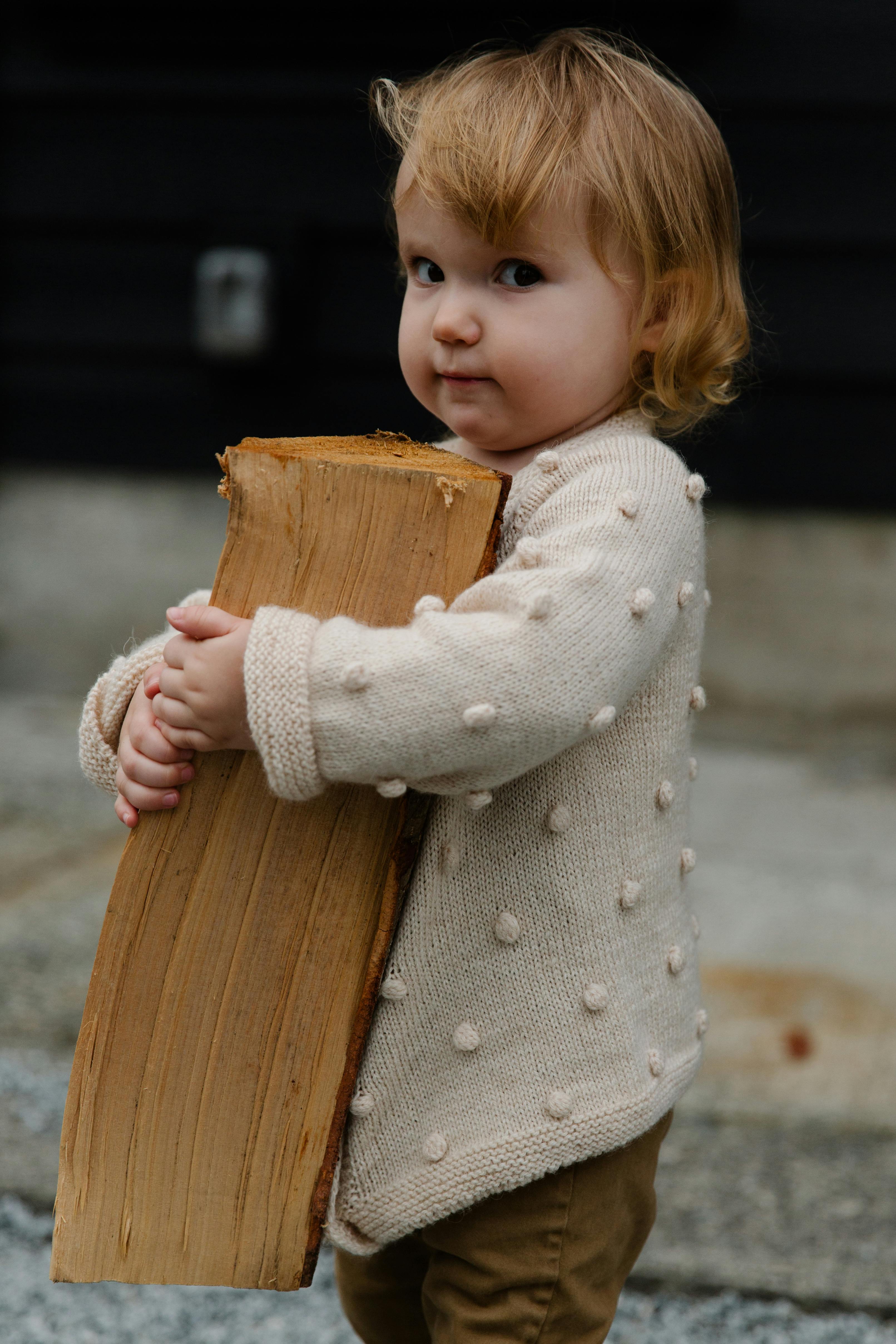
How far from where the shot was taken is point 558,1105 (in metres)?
1.14

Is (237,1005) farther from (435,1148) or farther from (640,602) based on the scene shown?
(640,602)

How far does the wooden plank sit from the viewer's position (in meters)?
1.12

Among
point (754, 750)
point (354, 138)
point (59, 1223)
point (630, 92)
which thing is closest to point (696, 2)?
point (354, 138)

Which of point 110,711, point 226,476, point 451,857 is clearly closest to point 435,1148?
point 451,857

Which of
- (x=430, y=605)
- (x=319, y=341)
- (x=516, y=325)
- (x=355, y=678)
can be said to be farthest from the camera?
(x=319, y=341)

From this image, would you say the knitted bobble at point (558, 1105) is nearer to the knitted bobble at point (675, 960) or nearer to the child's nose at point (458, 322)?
the knitted bobble at point (675, 960)

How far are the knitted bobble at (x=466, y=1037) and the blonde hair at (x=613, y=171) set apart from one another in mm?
645

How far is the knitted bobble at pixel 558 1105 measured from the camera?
114cm

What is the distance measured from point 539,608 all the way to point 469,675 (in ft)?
0.26

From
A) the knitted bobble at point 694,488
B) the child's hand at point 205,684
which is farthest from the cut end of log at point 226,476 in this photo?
the knitted bobble at point 694,488

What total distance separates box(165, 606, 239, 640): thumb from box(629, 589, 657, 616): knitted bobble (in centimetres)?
34

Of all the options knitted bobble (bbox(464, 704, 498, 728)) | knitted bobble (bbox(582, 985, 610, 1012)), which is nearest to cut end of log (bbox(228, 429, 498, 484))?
knitted bobble (bbox(464, 704, 498, 728))

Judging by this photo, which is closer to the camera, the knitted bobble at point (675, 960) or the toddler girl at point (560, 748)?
the toddler girl at point (560, 748)

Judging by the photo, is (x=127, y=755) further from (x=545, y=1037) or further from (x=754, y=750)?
(x=754, y=750)
